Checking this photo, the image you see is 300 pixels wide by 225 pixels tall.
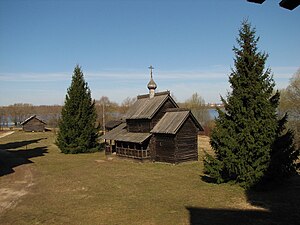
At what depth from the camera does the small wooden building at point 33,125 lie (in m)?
79.5

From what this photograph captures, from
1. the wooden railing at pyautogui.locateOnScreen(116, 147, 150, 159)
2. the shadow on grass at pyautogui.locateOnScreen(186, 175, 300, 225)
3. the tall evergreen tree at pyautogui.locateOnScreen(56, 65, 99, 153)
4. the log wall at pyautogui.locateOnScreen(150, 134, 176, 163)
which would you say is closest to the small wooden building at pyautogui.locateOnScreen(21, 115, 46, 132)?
the tall evergreen tree at pyautogui.locateOnScreen(56, 65, 99, 153)

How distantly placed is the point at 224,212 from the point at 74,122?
30.7 metres

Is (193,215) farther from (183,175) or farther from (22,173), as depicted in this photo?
(22,173)

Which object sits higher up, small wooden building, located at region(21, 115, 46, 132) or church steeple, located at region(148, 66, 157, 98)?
church steeple, located at region(148, 66, 157, 98)

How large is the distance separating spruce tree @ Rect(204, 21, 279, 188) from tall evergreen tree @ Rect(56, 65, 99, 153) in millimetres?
25957

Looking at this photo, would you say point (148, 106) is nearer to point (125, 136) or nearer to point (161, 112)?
point (161, 112)

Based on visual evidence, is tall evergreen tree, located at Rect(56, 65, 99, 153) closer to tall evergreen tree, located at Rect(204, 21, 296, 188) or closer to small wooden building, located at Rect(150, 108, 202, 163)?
small wooden building, located at Rect(150, 108, 202, 163)

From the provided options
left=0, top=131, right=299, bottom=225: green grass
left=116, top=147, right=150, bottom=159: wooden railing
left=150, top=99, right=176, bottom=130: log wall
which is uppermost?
left=150, top=99, right=176, bottom=130: log wall

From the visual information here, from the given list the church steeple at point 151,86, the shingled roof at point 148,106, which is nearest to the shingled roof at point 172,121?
the shingled roof at point 148,106

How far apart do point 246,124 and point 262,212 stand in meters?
5.64

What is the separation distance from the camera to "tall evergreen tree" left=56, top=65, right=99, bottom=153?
40.7 m

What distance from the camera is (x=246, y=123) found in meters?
17.4

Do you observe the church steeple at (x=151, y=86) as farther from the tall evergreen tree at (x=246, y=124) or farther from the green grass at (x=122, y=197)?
the tall evergreen tree at (x=246, y=124)

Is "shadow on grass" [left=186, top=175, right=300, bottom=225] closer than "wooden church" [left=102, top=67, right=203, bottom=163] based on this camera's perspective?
Yes
